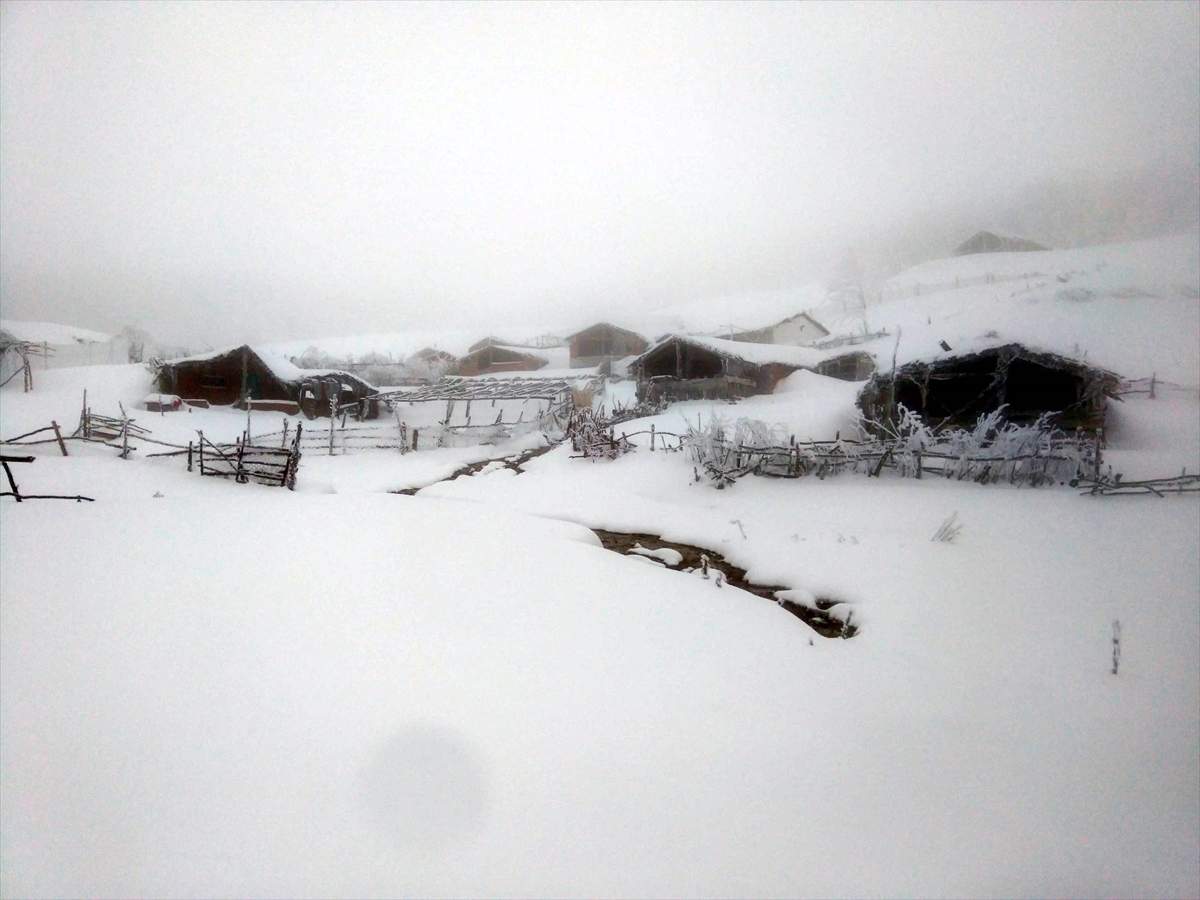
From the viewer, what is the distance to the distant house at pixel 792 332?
10.3 ft

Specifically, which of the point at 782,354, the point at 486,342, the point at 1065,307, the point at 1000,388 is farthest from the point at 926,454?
the point at 486,342

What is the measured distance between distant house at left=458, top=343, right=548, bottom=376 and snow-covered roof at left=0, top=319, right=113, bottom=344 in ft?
9.69

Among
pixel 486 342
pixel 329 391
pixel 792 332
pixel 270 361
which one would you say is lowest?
pixel 329 391

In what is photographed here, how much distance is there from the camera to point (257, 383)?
459 cm

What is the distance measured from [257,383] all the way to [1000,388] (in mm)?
5977

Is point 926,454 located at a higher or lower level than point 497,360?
lower

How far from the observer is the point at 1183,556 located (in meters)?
1.95

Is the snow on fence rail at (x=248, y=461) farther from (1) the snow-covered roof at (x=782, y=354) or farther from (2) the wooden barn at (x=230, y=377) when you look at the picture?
(1) the snow-covered roof at (x=782, y=354)

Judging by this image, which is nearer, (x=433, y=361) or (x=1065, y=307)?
(x=1065, y=307)

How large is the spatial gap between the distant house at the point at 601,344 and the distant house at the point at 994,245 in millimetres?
3761

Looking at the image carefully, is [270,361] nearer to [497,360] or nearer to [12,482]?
[12,482]

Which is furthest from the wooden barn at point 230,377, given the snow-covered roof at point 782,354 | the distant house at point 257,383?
the snow-covered roof at point 782,354

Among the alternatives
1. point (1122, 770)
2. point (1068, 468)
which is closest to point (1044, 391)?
point (1068, 468)

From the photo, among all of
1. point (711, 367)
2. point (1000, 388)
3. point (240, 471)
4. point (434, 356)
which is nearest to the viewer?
point (1000, 388)
